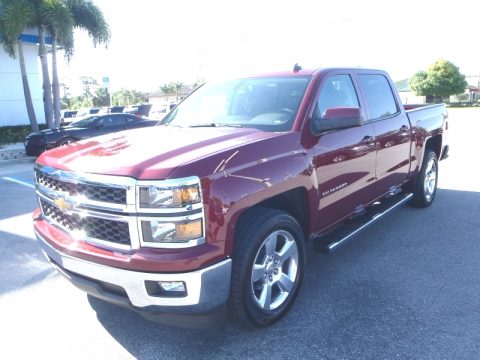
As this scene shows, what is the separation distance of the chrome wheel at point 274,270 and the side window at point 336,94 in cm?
117

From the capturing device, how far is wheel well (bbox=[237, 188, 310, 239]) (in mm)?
3191

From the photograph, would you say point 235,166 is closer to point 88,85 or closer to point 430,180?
point 430,180

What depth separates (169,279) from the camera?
7.76 feet

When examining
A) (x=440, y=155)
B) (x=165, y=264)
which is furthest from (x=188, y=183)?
(x=440, y=155)

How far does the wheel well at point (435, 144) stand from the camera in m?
6.09

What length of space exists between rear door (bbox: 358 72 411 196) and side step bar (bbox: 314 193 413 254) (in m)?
0.20

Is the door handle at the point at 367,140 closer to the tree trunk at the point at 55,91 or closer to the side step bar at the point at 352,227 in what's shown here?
the side step bar at the point at 352,227

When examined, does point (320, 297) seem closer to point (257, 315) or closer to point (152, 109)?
point (257, 315)

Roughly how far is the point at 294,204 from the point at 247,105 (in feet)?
3.48

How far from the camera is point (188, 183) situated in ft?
7.75

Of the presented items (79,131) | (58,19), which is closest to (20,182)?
(79,131)

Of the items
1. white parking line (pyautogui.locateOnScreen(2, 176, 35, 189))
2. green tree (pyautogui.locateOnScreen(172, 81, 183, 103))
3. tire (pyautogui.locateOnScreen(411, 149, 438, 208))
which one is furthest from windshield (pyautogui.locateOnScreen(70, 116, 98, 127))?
green tree (pyautogui.locateOnScreen(172, 81, 183, 103))

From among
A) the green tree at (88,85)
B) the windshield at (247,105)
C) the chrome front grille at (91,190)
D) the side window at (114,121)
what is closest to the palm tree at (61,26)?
the side window at (114,121)

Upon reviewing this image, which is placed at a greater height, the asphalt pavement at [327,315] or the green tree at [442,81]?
the green tree at [442,81]
